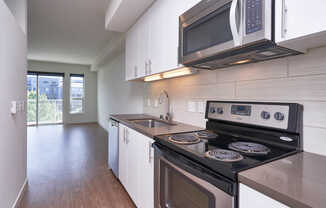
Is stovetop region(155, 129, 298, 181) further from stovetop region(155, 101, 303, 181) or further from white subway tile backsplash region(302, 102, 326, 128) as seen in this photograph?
white subway tile backsplash region(302, 102, 326, 128)

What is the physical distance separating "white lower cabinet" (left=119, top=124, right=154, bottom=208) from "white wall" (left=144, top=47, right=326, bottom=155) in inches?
23.6

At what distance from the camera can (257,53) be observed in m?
0.99

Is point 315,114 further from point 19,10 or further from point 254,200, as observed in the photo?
point 19,10

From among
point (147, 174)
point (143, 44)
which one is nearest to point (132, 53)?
point (143, 44)

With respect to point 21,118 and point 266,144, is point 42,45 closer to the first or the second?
point 21,118

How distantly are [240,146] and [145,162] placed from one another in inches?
34.3

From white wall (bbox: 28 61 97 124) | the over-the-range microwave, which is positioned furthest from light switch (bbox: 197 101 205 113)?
white wall (bbox: 28 61 97 124)

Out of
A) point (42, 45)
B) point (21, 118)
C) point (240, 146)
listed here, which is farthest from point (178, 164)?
point (42, 45)

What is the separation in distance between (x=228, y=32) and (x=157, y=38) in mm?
948

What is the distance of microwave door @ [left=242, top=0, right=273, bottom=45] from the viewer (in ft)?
2.64

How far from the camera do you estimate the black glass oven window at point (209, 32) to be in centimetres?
103

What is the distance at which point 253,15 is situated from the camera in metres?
0.85

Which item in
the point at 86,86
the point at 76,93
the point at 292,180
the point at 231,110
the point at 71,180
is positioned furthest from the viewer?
the point at 86,86

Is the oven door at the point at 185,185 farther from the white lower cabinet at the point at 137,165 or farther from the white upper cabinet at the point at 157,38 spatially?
the white upper cabinet at the point at 157,38
